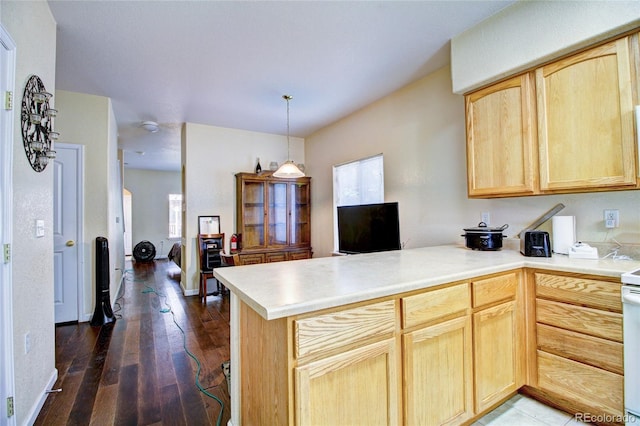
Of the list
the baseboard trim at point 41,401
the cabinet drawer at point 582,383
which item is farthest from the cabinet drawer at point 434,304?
the baseboard trim at point 41,401

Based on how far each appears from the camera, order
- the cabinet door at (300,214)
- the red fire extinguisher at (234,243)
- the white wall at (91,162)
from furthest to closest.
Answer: the cabinet door at (300,214) → the red fire extinguisher at (234,243) → the white wall at (91,162)

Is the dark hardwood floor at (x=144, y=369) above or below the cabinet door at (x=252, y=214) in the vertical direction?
below

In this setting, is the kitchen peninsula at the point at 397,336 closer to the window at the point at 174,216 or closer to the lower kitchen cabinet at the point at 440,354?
the lower kitchen cabinet at the point at 440,354

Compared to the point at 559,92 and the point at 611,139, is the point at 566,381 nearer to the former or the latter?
the point at 611,139

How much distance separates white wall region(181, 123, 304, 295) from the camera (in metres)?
4.64

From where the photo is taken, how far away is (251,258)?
4.67 meters

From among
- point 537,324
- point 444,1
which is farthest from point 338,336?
point 444,1

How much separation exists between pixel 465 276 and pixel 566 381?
37.3 inches

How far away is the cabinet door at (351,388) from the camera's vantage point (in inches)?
42.4

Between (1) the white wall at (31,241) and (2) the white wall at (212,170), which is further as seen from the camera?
(2) the white wall at (212,170)

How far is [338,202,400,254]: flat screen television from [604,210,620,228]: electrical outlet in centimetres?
150

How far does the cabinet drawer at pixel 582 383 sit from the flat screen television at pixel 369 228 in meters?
Result: 1.45

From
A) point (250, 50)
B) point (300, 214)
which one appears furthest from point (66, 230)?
point (300, 214)

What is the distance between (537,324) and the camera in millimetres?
1821
